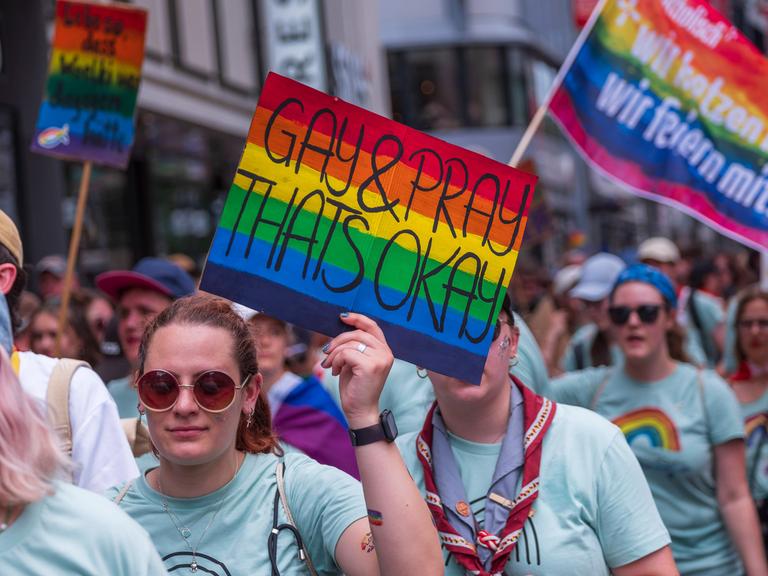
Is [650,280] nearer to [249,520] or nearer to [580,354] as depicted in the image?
[580,354]

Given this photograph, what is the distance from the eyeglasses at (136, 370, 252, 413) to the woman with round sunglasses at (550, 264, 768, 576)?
94.0 inches

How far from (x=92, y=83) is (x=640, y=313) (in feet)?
8.55

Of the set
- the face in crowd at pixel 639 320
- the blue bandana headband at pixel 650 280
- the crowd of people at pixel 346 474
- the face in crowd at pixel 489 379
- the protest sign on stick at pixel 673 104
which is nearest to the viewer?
the crowd of people at pixel 346 474

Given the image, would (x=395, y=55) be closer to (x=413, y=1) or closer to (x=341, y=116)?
(x=413, y=1)

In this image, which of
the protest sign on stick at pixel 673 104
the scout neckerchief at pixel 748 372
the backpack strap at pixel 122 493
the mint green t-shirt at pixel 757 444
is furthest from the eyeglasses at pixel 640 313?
the backpack strap at pixel 122 493

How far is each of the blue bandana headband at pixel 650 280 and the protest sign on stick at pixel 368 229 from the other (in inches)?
88.8

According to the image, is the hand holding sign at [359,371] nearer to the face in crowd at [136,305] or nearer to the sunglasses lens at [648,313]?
the sunglasses lens at [648,313]

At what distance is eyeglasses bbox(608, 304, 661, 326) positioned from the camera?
17.9 ft

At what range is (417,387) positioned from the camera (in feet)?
15.8

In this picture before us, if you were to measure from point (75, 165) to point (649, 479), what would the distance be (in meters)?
10.9

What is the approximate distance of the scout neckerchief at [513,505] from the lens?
Result: 11.2 feet

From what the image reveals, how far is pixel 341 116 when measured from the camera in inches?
131

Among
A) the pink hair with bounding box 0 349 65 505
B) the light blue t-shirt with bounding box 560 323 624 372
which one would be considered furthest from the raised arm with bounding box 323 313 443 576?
the light blue t-shirt with bounding box 560 323 624 372

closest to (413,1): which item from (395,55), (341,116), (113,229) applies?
(395,55)
